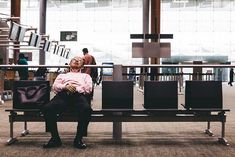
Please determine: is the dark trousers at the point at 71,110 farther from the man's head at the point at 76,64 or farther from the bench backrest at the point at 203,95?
the bench backrest at the point at 203,95

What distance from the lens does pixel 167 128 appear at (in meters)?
7.56

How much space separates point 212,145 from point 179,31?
32.1 m

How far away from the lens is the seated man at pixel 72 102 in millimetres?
5520

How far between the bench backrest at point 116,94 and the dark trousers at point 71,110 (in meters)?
0.28

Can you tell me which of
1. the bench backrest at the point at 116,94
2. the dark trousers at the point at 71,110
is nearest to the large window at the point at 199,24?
the bench backrest at the point at 116,94

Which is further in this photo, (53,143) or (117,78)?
(117,78)

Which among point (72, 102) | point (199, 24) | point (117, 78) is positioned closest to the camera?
point (72, 102)

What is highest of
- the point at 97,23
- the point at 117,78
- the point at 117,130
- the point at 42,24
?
the point at 97,23

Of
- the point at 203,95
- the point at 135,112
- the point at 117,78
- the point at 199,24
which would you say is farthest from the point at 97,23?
the point at 135,112

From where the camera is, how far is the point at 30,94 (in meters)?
5.91

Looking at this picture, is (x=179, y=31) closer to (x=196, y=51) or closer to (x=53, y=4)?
(x=196, y=51)

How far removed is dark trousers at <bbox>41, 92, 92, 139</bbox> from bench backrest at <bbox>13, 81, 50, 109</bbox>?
217 mm

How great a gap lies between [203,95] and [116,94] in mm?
1203

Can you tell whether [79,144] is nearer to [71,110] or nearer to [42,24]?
[71,110]
